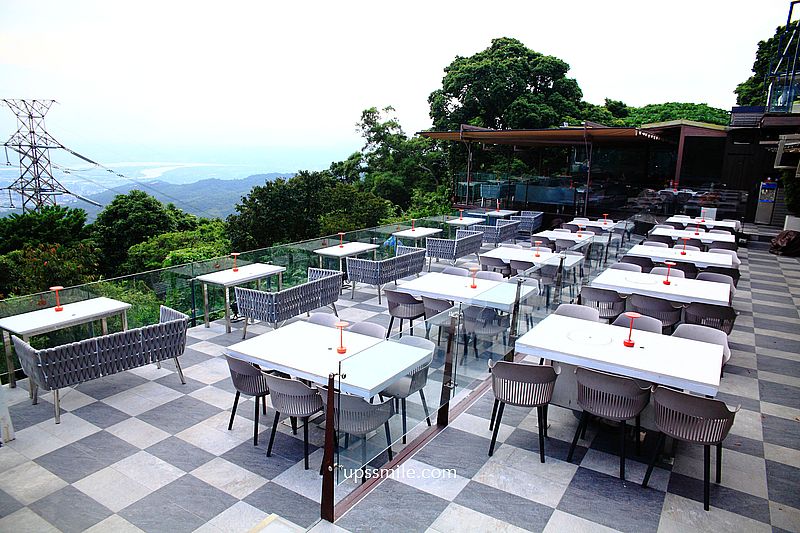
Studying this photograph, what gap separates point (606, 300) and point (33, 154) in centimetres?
5437

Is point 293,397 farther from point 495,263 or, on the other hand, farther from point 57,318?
point 495,263

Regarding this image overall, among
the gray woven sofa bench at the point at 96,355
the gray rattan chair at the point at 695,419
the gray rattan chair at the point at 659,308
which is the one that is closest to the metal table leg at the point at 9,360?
the gray woven sofa bench at the point at 96,355

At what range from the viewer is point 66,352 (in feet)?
15.8

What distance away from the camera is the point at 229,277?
7645mm

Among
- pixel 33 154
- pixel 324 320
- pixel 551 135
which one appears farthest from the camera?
pixel 33 154

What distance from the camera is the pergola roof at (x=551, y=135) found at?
41.2 ft

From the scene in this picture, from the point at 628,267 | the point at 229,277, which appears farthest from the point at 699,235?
the point at 229,277

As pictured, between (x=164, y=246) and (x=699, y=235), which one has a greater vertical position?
(x=699, y=235)

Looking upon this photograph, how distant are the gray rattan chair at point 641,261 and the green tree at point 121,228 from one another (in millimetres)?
25628

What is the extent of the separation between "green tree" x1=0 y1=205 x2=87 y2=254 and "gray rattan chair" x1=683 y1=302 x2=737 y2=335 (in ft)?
86.3

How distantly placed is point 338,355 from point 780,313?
768cm

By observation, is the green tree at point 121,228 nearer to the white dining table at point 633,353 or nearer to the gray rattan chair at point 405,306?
the gray rattan chair at point 405,306

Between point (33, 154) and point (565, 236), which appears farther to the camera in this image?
point (33, 154)

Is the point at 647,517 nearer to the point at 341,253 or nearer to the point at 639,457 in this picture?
the point at 639,457
